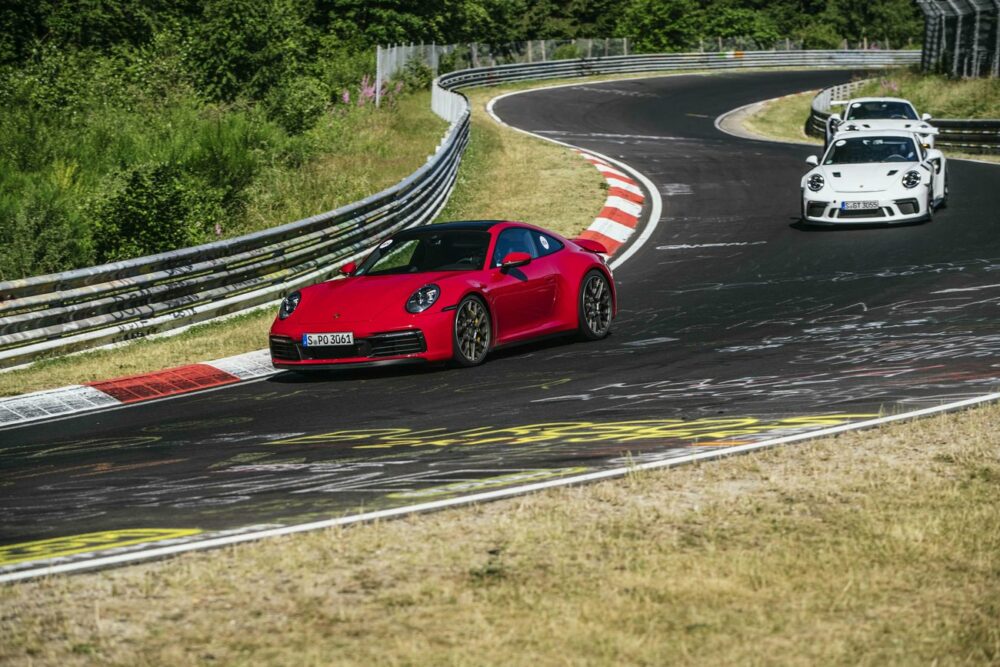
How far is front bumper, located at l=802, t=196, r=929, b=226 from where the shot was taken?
19578 mm

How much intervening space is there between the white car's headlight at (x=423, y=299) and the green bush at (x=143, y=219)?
7.12 meters

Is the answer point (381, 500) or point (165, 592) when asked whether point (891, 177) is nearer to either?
point (381, 500)

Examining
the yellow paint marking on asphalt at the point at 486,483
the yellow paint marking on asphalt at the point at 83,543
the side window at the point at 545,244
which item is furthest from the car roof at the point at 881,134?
the yellow paint marking on asphalt at the point at 83,543

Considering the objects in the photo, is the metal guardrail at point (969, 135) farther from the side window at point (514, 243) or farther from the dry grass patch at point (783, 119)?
the side window at point (514, 243)

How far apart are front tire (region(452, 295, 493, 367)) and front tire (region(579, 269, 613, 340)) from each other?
1.27m

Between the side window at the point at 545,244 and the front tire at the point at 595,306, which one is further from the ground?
the side window at the point at 545,244

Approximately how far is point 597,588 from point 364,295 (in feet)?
23.0

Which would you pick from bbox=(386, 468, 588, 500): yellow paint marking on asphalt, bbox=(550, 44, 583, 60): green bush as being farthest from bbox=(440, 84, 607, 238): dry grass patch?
bbox=(550, 44, 583, 60): green bush

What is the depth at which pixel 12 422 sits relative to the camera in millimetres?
10336

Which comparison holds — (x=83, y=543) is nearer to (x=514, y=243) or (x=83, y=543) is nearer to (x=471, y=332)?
(x=471, y=332)

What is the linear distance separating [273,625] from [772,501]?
2614mm

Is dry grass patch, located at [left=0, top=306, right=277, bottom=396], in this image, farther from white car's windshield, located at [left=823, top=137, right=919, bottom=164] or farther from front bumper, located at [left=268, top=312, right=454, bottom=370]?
white car's windshield, located at [left=823, top=137, right=919, bottom=164]

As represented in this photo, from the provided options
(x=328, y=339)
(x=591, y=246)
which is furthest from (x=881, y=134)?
(x=328, y=339)

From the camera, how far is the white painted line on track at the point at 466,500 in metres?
5.63
